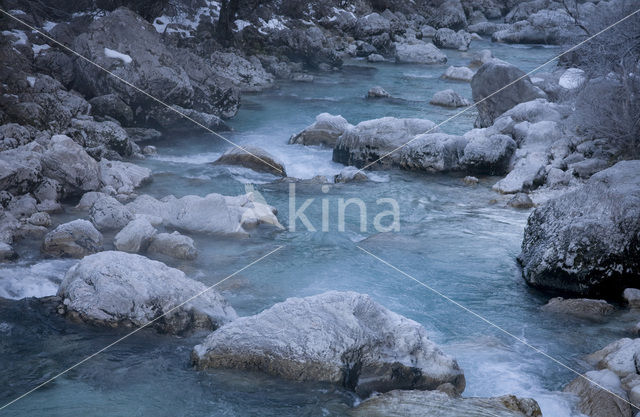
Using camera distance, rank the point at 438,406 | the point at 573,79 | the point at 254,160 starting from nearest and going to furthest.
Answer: the point at 438,406 < the point at 254,160 < the point at 573,79

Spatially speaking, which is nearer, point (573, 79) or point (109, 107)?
point (573, 79)

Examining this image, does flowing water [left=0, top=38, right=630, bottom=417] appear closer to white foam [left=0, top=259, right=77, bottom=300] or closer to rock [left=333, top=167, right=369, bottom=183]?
white foam [left=0, top=259, right=77, bottom=300]

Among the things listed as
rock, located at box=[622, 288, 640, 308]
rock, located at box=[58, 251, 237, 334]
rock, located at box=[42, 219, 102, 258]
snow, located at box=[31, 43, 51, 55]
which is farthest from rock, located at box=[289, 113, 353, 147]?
rock, located at box=[58, 251, 237, 334]

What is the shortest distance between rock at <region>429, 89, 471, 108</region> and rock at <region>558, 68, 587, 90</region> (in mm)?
3904

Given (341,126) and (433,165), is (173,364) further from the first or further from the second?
(341,126)

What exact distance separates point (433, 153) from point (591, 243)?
496 cm

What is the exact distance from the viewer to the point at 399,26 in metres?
30.2

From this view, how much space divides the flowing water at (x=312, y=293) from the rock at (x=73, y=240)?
0.20 metres

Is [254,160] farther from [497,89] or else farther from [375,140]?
[497,89]

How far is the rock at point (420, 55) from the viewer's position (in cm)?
2417

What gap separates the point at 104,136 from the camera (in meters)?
11.8

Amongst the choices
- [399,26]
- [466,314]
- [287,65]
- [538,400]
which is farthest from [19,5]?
[399,26]

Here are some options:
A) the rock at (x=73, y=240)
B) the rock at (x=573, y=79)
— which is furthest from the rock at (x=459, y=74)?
the rock at (x=73, y=240)

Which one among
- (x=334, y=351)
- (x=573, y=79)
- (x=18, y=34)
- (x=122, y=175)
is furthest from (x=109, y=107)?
(x=334, y=351)
